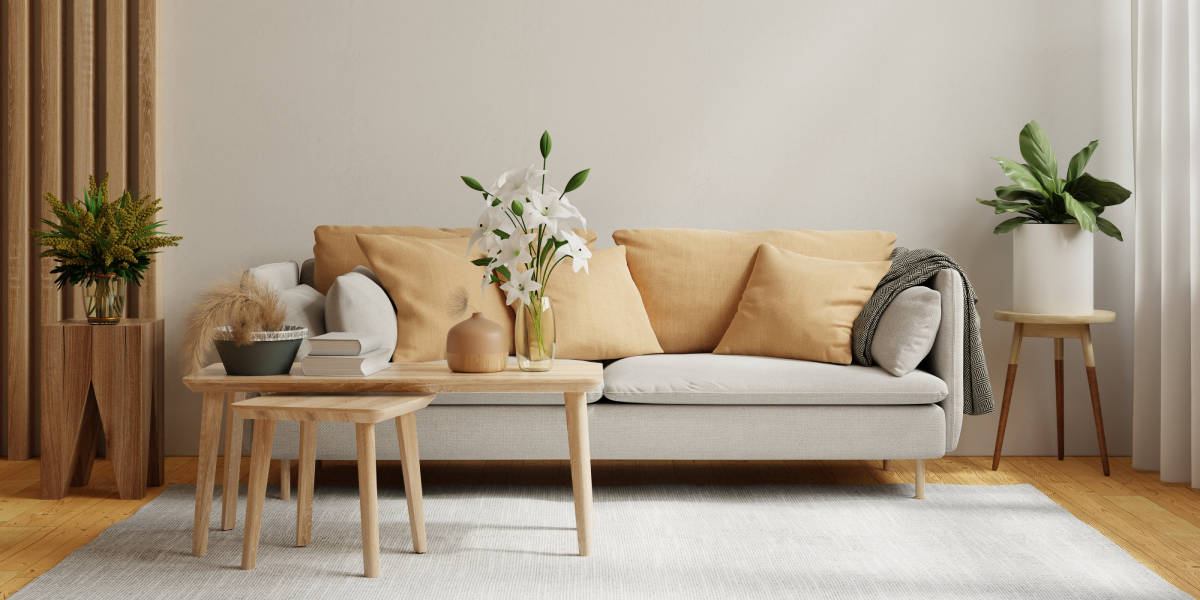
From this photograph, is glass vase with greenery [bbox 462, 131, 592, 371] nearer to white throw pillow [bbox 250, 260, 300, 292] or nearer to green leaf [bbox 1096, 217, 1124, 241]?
white throw pillow [bbox 250, 260, 300, 292]

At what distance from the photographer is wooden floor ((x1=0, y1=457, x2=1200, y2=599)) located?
108 inches

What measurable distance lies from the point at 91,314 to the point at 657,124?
7.30ft

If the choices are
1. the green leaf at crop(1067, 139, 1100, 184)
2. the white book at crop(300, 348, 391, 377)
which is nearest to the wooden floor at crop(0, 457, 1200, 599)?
the white book at crop(300, 348, 391, 377)

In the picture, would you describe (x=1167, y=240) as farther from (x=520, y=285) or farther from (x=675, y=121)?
(x=520, y=285)

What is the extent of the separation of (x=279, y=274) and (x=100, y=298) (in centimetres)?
58

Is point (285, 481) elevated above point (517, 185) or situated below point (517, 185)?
below

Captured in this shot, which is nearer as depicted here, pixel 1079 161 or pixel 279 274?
pixel 279 274

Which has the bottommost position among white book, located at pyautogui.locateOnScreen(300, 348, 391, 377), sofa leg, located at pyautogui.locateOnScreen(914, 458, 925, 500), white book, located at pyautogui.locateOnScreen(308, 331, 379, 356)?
sofa leg, located at pyautogui.locateOnScreen(914, 458, 925, 500)

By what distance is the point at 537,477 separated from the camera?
11.9ft

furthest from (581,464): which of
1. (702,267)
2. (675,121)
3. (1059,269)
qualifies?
(1059,269)

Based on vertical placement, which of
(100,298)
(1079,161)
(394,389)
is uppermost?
(1079,161)

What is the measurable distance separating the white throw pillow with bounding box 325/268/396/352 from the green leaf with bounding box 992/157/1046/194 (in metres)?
2.34

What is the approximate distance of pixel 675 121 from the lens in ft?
13.5

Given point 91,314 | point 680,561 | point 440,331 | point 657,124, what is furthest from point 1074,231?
point 91,314
